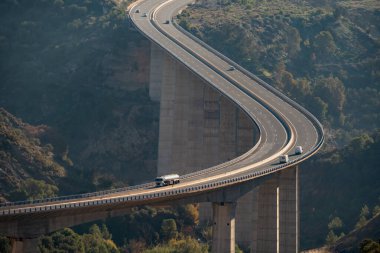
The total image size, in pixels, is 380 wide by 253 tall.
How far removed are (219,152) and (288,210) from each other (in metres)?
24.0

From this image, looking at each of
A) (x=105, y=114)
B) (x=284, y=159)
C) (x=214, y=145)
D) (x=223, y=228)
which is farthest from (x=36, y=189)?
(x=223, y=228)

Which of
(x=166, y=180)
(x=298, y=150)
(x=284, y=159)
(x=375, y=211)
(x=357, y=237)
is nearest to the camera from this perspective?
(x=166, y=180)

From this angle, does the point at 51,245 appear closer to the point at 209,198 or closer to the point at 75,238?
the point at 75,238

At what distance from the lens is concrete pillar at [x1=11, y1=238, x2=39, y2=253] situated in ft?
297

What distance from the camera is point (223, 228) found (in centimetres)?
11638

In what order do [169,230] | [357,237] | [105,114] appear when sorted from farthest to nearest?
1. [105,114]
2. [169,230]
3. [357,237]

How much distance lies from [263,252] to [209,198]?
71.4 ft

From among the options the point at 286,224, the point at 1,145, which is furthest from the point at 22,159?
the point at 286,224

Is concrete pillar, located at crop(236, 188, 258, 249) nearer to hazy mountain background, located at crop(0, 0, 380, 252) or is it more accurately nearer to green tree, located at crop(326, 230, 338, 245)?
hazy mountain background, located at crop(0, 0, 380, 252)

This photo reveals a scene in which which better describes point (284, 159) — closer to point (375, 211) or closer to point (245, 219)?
point (245, 219)

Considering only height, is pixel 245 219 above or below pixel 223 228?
above

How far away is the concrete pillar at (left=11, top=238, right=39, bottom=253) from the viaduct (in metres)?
0.19

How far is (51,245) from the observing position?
5251 inches

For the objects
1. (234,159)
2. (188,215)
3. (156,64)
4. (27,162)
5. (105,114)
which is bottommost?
(188,215)
